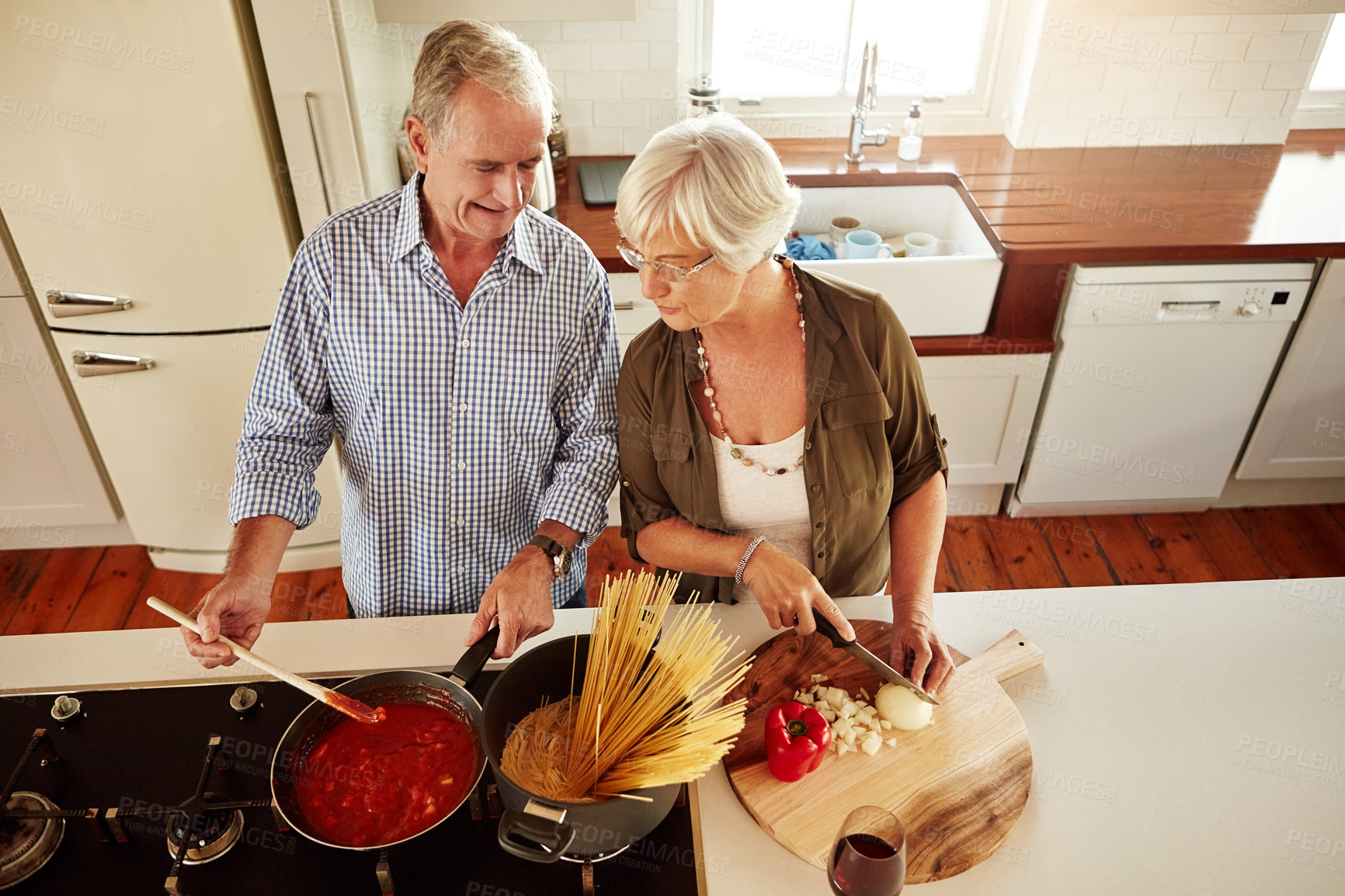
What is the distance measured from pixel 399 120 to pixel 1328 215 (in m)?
2.81

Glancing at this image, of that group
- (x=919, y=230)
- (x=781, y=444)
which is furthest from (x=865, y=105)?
(x=781, y=444)

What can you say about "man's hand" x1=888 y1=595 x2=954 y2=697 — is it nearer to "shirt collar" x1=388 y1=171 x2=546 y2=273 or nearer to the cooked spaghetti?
the cooked spaghetti

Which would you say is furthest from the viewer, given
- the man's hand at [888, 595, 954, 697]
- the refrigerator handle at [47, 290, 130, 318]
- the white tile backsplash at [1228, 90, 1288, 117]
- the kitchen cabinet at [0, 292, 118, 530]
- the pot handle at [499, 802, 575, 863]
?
the white tile backsplash at [1228, 90, 1288, 117]

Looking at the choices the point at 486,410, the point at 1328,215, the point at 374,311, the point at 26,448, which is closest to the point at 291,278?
the point at 374,311

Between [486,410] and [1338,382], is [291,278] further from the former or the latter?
[1338,382]

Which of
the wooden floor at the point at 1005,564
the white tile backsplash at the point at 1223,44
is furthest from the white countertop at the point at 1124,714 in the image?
the white tile backsplash at the point at 1223,44

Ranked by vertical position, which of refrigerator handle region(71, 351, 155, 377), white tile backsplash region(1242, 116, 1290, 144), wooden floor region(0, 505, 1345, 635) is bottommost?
wooden floor region(0, 505, 1345, 635)

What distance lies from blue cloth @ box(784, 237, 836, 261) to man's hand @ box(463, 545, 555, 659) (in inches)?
67.1

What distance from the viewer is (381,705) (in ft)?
4.23

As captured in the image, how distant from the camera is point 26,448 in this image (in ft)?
9.61

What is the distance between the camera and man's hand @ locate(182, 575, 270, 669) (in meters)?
1.28

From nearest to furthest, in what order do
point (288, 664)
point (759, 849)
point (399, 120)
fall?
point (759, 849)
point (288, 664)
point (399, 120)

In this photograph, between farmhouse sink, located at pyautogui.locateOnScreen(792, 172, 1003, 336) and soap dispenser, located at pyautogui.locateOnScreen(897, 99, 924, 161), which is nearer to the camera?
farmhouse sink, located at pyautogui.locateOnScreen(792, 172, 1003, 336)

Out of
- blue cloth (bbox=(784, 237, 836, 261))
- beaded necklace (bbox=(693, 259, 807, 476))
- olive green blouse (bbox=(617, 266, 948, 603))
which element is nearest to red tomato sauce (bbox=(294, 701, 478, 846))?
olive green blouse (bbox=(617, 266, 948, 603))
